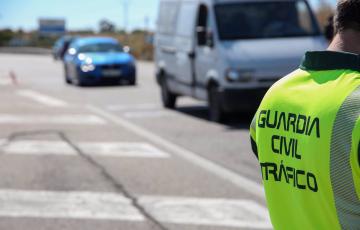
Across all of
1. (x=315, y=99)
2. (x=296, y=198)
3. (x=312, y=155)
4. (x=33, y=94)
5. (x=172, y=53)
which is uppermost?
(x=315, y=99)

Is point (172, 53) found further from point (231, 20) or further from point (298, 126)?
point (298, 126)

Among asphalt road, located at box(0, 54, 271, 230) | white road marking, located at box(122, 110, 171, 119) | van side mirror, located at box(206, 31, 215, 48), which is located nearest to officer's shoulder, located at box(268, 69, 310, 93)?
asphalt road, located at box(0, 54, 271, 230)

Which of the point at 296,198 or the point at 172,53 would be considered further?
the point at 172,53

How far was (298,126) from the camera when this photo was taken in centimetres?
226

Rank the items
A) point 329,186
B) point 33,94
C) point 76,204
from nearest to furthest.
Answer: point 329,186 < point 76,204 < point 33,94

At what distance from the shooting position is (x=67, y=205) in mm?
7418

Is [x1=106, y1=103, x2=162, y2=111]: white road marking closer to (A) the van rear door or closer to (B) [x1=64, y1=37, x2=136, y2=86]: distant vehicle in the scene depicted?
(A) the van rear door

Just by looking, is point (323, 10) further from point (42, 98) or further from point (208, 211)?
point (208, 211)

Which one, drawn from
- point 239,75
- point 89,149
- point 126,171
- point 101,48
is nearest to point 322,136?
point 126,171

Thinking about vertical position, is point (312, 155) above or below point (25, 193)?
above

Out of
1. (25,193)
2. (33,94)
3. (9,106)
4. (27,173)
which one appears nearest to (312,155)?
(25,193)

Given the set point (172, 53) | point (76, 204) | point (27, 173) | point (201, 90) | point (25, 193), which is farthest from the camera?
point (172, 53)

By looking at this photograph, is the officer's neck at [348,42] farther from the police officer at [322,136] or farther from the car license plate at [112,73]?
the car license plate at [112,73]

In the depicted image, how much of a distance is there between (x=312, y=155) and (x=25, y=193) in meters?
6.13
